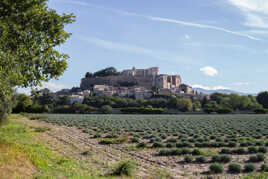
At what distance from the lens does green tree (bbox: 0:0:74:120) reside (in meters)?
10.9

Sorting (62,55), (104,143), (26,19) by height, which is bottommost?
(104,143)

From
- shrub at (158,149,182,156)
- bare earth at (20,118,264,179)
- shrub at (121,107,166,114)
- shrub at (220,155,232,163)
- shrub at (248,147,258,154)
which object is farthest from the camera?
shrub at (121,107,166,114)

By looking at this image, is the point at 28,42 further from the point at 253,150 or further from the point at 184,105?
the point at 184,105

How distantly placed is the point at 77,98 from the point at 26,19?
132 m

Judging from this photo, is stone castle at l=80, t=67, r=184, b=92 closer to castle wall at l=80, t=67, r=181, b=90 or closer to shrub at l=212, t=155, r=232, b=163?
castle wall at l=80, t=67, r=181, b=90

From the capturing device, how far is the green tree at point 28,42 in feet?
35.7

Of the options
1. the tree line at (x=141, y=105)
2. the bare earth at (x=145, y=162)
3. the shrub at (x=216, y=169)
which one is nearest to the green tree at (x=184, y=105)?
the tree line at (x=141, y=105)

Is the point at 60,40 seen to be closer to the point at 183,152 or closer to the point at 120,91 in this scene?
the point at 183,152

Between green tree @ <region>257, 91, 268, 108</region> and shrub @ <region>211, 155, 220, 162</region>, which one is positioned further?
green tree @ <region>257, 91, 268, 108</region>

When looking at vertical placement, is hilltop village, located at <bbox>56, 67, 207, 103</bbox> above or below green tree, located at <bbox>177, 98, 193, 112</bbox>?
above

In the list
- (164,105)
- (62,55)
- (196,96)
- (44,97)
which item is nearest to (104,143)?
(62,55)

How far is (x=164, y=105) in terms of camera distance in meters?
102

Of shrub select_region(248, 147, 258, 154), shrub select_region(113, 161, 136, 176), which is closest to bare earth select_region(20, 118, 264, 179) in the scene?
shrub select_region(113, 161, 136, 176)

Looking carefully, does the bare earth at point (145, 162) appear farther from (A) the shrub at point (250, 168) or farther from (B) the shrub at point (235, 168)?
(A) the shrub at point (250, 168)
